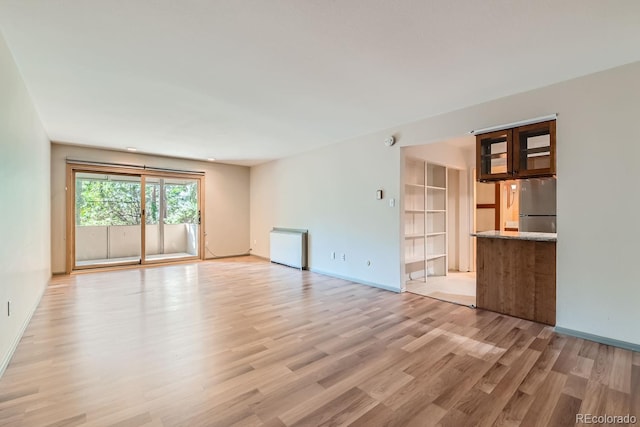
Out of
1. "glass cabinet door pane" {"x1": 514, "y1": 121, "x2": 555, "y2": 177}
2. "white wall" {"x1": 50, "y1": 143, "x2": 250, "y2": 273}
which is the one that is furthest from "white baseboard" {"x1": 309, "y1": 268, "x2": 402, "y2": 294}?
"white wall" {"x1": 50, "y1": 143, "x2": 250, "y2": 273}

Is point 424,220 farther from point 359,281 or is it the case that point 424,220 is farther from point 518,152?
point 518,152

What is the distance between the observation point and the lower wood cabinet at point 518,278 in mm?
3016

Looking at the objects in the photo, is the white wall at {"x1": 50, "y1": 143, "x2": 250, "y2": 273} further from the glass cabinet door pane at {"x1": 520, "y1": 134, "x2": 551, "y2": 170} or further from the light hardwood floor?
the glass cabinet door pane at {"x1": 520, "y1": 134, "x2": 551, "y2": 170}

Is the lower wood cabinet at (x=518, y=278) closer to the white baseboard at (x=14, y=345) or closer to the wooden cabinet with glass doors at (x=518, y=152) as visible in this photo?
the wooden cabinet with glass doors at (x=518, y=152)

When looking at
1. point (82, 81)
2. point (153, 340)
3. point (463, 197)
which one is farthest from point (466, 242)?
point (82, 81)

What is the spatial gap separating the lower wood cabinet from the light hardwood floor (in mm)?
177

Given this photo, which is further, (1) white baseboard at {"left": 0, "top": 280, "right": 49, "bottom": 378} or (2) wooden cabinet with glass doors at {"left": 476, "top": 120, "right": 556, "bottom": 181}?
(2) wooden cabinet with glass doors at {"left": 476, "top": 120, "right": 556, "bottom": 181}

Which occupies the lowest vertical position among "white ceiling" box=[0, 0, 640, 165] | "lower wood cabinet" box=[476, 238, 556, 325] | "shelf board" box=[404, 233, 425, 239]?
"lower wood cabinet" box=[476, 238, 556, 325]

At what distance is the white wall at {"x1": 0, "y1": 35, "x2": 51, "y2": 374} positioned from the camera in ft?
7.17

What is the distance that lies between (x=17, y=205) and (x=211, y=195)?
181 inches

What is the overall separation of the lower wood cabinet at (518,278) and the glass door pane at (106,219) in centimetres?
660

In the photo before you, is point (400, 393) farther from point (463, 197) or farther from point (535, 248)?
point (463, 197)

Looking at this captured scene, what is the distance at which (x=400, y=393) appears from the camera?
1885 mm

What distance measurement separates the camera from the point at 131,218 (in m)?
6.37
